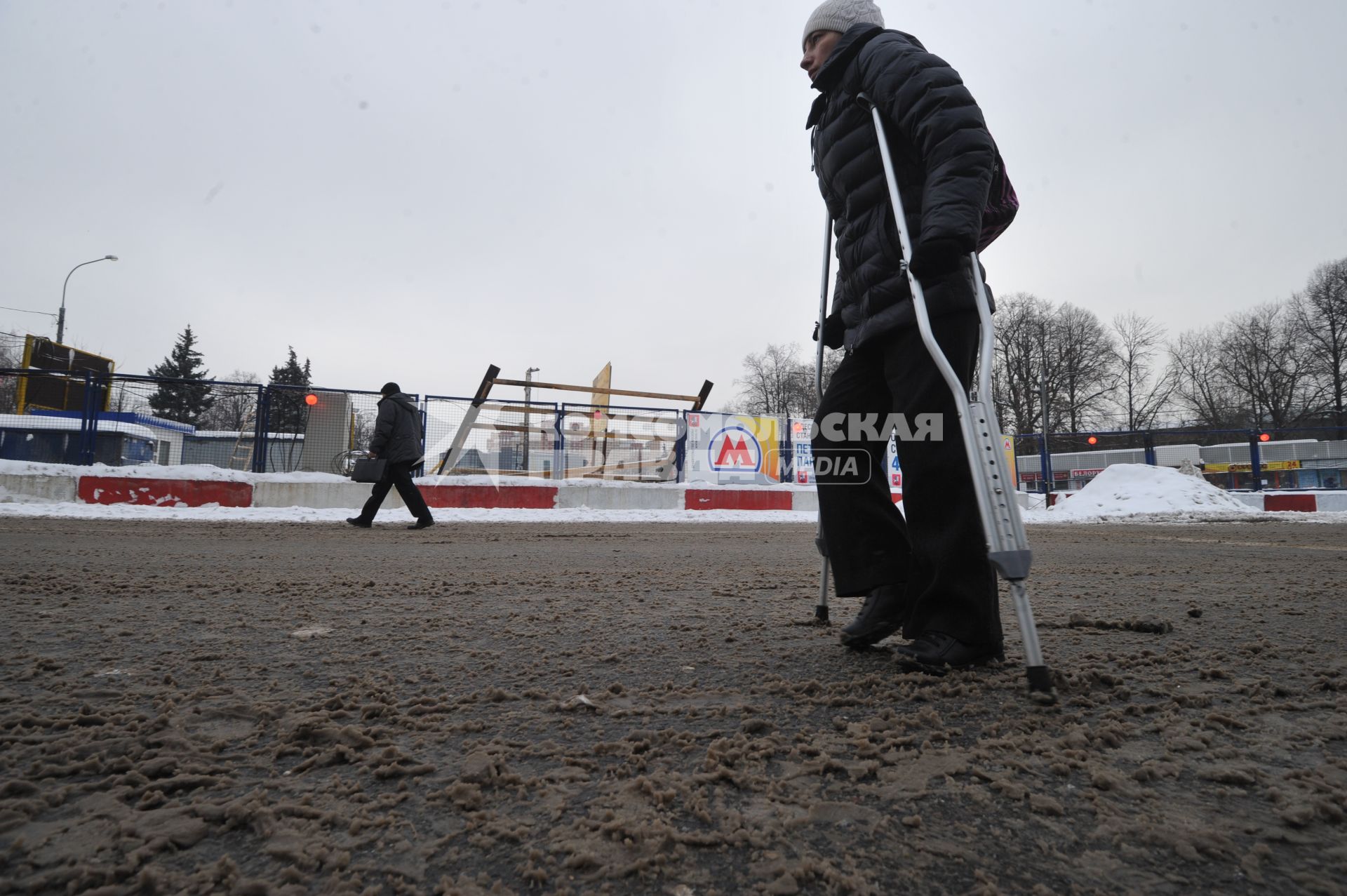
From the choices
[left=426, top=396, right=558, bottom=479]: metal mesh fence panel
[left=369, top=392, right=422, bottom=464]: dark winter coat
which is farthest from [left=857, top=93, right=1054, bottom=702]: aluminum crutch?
[left=426, top=396, right=558, bottom=479]: metal mesh fence panel

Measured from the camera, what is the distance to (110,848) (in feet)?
2.75

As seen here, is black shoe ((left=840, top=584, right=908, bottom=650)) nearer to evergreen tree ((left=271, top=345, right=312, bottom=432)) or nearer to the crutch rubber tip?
the crutch rubber tip

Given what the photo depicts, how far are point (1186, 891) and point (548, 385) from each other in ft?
46.6

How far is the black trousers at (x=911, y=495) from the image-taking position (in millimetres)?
1822

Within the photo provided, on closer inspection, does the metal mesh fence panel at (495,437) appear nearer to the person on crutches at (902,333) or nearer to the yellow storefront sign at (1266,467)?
the person on crutches at (902,333)

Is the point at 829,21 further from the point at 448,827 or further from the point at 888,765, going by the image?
the point at 448,827

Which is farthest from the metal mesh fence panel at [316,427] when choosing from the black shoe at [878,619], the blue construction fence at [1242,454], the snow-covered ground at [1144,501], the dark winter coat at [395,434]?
the blue construction fence at [1242,454]

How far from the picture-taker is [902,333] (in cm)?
205

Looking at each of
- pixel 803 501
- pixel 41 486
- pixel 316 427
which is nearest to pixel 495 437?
pixel 316 427

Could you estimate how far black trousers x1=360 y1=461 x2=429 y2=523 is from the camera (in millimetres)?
8859

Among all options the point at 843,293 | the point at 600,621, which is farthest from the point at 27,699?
the point at 843,293

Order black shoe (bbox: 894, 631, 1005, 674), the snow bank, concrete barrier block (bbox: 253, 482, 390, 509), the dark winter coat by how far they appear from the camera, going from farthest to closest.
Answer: the snow bank → concrete barrier block (bbox: 253, 482, 390, 509) → the dark winter coat → black shoe (bbox: 894, 631, 1005, 674)

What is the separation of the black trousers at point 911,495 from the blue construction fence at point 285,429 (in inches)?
439

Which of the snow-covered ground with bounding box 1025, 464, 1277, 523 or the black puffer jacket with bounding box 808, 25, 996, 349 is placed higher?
the black puffer jacket with bounding box 808, 25, 996, 349
